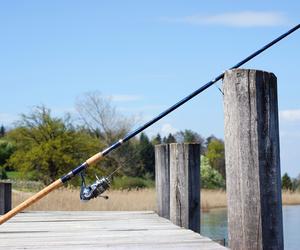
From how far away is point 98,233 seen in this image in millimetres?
4535

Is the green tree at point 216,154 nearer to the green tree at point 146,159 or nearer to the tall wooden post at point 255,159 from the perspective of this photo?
the green tree at point 146,159

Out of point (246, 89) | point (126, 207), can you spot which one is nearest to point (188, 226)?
point (246, 89)

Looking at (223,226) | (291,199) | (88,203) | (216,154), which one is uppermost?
(216,154)

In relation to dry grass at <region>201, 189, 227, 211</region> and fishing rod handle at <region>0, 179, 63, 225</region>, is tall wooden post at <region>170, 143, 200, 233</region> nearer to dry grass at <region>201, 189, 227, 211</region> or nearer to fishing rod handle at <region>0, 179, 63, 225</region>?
fishing rod handle at <region>0, 179, 63, 225</region>

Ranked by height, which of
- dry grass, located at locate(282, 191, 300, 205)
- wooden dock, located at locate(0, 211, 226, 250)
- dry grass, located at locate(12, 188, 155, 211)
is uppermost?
wooden dock, located at locate(0, 211, 226, 250)

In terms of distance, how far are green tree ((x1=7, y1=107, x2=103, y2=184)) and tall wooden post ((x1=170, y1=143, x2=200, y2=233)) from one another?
17728 millimetres

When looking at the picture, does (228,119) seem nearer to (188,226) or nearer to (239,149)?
(239,149)

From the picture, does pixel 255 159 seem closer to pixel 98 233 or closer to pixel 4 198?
pixel 98 233

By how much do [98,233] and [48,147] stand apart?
1872 centimetres

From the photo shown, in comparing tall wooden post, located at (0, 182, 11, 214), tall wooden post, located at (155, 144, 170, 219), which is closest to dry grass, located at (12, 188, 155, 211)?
tall wooden post, located at (0, 182, 11, 214)

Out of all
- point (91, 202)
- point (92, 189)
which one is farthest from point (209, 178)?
point (92, 189)

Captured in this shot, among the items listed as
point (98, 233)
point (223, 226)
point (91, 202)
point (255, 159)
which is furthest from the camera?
point (223, 226)

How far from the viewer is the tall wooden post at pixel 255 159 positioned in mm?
2643

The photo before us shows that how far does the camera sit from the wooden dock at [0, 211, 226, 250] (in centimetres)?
387
